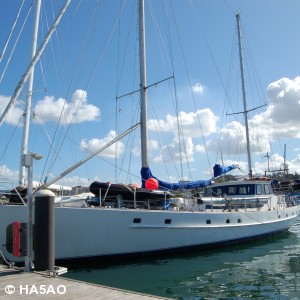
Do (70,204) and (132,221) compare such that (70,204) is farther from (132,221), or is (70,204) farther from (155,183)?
(155,183)

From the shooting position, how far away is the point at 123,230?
1356 cm

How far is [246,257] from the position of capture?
15.5m

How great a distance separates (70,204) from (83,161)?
5.94 feet

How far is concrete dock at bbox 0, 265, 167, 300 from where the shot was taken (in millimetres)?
6156

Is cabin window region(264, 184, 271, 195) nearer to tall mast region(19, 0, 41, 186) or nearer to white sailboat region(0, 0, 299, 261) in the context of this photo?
white sailboat region(0, 0, 299, 261)

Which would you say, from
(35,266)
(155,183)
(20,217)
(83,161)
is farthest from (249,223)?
(35,266)

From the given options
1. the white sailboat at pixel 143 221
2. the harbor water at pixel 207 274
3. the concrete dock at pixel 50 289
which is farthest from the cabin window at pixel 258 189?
the concrete dock at pixel 50 289

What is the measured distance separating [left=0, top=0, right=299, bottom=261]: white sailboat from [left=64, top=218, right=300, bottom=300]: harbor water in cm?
57

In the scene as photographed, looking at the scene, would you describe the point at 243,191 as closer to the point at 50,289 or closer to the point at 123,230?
the point at 123,230

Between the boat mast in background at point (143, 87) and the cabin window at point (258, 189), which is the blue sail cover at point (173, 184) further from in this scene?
the cabin window at point (258, 189)

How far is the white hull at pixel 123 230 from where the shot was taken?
12.8 m

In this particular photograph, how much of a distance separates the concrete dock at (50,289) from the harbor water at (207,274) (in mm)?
3501

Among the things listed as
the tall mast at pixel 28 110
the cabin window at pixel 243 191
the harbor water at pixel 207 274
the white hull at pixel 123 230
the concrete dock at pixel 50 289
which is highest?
the tall mast at pixel 28 110

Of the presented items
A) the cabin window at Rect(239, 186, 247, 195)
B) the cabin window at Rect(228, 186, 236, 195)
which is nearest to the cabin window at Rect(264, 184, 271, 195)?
the cabin window at Rect(239, 186, 247, 195)
